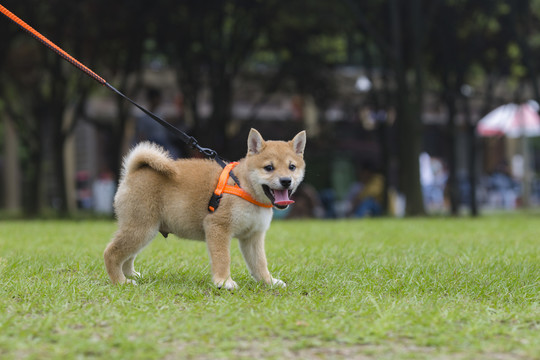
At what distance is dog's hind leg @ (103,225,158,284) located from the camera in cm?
521

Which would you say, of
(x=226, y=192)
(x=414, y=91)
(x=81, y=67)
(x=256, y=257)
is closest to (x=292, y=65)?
(x=414, y=91)

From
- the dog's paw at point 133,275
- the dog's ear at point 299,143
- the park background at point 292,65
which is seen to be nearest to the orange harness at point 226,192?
the dog's ear at point 299,143

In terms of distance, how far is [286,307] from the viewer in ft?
14.4

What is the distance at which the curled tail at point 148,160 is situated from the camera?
5.29 meters

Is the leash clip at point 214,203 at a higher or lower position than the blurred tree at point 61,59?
lower

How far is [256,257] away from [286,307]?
1091 millimetres

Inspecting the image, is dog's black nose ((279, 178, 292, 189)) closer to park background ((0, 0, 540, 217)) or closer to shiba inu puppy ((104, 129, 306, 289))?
shiba inu puppy ((104, 129, 306, 289))

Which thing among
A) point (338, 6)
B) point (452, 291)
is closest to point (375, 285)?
point (452, 291)

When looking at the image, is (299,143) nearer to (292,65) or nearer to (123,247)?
(123,247)

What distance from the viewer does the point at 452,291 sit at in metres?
5.14

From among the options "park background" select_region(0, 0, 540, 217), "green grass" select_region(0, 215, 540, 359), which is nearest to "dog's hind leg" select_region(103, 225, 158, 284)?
"green grass" select_region(0, 215, 540, 359)

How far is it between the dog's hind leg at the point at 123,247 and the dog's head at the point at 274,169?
911 mm

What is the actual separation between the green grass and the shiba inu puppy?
10.4 inches

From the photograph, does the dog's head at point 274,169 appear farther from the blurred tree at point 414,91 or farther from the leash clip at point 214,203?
the blurred tree at point 414,91
